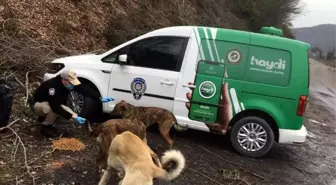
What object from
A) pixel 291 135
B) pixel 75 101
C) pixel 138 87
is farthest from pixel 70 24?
pixel 291 135

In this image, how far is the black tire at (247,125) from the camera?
24.7ft

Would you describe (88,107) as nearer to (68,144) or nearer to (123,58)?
(123,58)

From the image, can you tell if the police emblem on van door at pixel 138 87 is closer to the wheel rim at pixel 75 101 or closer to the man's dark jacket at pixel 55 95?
the wheel rim at pixel 75 101

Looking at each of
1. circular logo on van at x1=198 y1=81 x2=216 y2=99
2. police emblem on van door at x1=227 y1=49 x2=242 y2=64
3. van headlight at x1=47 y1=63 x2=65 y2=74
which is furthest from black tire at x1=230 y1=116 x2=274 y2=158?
van headlight at x1=47 y1=63 x2=65 y2=74

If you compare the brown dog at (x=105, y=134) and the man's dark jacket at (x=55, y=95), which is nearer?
the brown dog at (x=105, y=134)

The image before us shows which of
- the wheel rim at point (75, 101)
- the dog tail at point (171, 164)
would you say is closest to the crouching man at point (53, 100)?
the wheel rim at point (75, 101)

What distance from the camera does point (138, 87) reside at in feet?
25.0

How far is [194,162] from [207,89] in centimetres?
130

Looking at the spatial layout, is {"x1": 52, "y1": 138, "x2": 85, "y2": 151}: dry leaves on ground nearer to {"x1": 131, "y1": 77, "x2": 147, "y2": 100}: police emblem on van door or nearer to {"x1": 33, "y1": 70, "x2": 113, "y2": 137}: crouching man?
{"x1": 33, "y1": 70, "x2": 113, "y2": 137}: crouching man

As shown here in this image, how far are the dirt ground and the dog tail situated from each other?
1.68m

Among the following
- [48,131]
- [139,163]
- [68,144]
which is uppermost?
[139,163]

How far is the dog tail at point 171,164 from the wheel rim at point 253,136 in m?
3.55

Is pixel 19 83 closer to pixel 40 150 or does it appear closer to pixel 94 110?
pixel 94 110

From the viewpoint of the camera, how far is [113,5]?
1523cm
